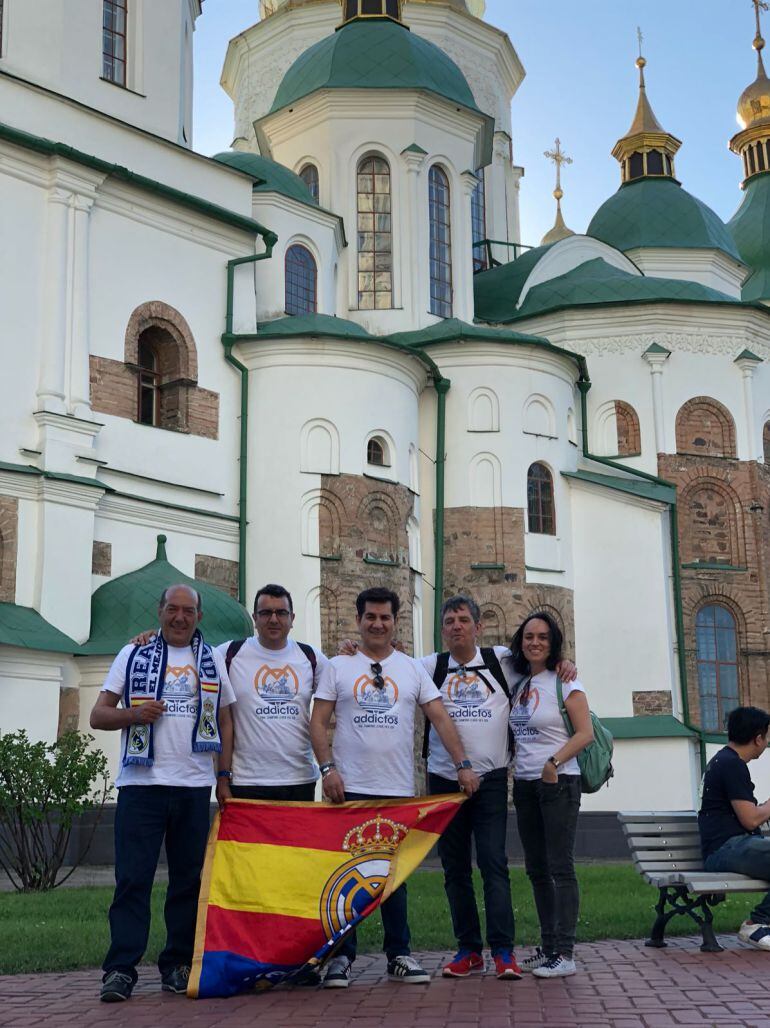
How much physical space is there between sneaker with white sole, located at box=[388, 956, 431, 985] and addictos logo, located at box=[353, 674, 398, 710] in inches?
51.9

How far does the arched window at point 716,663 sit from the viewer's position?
1054 inches

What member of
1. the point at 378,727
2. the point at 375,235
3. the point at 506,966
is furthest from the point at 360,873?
the point at 375,235

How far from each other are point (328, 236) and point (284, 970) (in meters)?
21.7

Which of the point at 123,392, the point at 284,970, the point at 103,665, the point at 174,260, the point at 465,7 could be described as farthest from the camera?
→ the point at 465,7

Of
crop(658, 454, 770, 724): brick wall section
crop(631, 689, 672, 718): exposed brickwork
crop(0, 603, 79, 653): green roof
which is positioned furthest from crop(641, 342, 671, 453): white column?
crop(0, 603, 79, 653): green roof

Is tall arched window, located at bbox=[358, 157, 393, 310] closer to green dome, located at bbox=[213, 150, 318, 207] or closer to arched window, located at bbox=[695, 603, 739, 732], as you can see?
green dome, located at bbox=[213, 150, 318, 207]

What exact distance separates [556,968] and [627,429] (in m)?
21.8

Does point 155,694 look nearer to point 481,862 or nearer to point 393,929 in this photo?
point 393,929

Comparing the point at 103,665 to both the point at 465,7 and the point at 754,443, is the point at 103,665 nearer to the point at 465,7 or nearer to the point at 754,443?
the point at 754,443

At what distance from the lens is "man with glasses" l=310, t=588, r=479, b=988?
707cm

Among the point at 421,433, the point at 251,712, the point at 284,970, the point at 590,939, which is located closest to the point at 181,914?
the point at 284,970

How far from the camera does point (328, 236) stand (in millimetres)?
26922

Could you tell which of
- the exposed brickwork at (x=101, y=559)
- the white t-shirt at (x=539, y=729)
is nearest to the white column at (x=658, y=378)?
the exposed brickwork at (x=101, y=559)

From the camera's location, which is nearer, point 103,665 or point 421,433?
point 103,665
